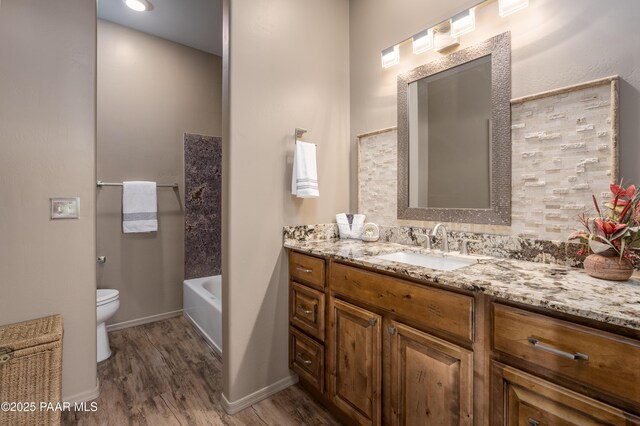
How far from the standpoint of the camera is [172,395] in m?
1.89

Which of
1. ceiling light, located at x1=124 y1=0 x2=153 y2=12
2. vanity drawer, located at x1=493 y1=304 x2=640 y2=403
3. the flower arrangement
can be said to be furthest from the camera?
ceiling light, located at x1=124 y1=0 x2=153 y2=12

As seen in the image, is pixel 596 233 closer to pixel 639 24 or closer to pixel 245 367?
pixel 639 24

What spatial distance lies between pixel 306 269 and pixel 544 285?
116 centimetres

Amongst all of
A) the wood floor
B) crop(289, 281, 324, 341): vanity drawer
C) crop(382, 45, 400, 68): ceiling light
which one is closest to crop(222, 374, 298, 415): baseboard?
the wood floor

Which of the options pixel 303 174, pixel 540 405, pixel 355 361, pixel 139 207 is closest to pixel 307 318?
pixel 355 361

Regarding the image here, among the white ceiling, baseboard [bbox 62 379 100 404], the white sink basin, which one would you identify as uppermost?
the white ceiling

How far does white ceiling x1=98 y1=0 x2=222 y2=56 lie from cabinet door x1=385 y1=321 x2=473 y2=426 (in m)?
2.88

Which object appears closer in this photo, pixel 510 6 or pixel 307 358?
pixel 510 6

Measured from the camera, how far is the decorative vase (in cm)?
105

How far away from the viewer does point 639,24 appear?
3.75ft

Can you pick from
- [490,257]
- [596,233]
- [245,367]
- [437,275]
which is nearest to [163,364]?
[245,367]

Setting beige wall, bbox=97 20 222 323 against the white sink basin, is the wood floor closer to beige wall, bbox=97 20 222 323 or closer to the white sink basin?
beige wall, bbox=97 20 222 323

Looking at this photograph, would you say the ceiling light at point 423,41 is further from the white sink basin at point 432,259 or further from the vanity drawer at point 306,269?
the vanity drawer at point 306,269

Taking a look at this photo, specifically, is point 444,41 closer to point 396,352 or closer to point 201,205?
point 396,352
